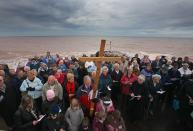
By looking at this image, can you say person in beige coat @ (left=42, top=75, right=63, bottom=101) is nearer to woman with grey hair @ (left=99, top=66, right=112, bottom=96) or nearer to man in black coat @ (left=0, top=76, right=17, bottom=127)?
man in black coat @ (left=0, top=76, right=17, bottom=127)

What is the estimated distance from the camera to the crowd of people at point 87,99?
225 inches

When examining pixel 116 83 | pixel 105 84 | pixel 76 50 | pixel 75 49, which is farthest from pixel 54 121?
pixel 75 49

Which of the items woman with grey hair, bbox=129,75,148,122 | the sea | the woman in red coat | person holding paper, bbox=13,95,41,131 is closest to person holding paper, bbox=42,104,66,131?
person holding paper, bbox=13,95,41,131

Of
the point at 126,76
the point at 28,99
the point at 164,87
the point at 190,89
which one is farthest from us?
the point at 164,87

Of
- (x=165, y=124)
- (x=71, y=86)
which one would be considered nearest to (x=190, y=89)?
(x=165, y=124)

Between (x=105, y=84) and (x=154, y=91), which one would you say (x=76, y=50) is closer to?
(x=105, y=84)

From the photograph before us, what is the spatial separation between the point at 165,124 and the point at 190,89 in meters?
1.40

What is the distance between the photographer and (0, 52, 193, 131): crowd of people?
18.8 feet

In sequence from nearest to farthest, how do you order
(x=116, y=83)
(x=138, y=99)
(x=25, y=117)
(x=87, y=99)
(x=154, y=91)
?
(x=25, y=117), (x=87, y=99), (x=138, y=99), (x=154, y=91), (x=116, y=83)

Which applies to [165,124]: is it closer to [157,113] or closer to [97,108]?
[157,113]

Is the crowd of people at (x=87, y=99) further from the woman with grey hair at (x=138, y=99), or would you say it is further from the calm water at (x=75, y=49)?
the calm water at (x=75, y=49)

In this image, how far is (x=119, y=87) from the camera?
359 inches

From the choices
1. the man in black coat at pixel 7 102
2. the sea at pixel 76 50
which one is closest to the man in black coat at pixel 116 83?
the man in black coat at pixel 7 102

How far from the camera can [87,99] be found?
277 inches
